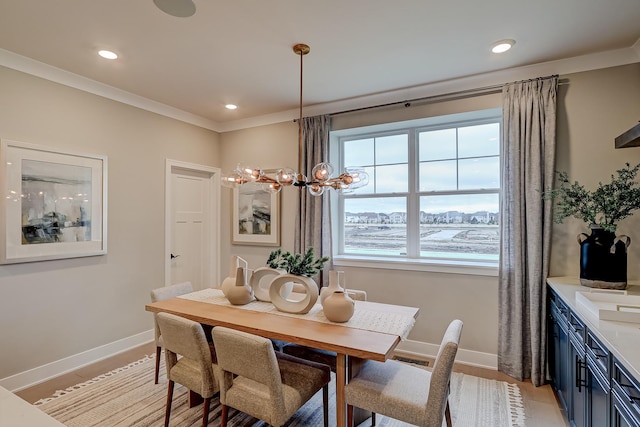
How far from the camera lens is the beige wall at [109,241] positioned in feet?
8.96

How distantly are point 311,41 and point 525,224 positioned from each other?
7.91ft

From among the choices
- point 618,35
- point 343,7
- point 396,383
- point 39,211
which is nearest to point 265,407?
point 396,383

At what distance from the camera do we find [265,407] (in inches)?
68.4

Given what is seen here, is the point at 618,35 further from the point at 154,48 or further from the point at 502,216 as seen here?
the point at 154,48

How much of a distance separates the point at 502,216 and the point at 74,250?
406 cm

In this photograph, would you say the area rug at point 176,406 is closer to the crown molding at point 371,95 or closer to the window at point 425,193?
the window at point 425,193

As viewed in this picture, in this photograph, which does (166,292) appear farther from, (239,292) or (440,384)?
(440,384)

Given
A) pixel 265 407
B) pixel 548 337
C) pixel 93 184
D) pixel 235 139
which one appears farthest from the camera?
pixel 235 139

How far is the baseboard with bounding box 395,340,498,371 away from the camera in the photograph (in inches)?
122

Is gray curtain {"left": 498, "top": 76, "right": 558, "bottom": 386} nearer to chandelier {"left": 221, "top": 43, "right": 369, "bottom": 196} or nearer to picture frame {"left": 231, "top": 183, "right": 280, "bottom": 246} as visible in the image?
chandelier {"left": 221, "top": 43, "right": 369, "bottom": 196}

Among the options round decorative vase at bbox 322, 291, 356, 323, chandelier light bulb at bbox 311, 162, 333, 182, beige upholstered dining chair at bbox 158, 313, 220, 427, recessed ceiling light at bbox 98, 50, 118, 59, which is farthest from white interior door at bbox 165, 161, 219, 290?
round decorative vase at bbox 322, 291, 356, 323

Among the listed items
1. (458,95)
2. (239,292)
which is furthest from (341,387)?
(458,95)

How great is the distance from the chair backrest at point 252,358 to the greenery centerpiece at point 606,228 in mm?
2341

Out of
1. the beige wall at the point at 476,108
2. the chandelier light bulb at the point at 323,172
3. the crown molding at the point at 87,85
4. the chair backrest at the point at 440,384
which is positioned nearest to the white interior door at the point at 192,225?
the crown molding at the point at 87,85
